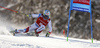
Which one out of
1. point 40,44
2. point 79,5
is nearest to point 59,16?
point 79,5

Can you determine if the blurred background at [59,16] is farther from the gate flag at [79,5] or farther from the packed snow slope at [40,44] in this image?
the packed snow slope at [40,44]

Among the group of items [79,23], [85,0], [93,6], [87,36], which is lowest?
[87,36]

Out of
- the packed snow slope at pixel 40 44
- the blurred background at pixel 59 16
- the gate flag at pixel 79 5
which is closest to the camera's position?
the packed snow slope at pixel 40 44

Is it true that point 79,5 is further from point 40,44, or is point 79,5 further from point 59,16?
point 59,16

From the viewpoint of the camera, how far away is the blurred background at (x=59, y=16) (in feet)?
38.6

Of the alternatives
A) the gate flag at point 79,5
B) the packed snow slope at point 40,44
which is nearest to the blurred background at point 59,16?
the gate flag at point 79,5

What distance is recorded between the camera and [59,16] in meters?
13.3

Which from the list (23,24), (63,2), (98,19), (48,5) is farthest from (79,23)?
(23,24)

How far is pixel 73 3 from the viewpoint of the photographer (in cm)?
558

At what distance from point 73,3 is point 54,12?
800 cm

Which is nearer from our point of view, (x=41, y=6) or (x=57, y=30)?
(x=57, y=30)

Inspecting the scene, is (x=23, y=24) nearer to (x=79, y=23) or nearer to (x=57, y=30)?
(x=57, y=30)

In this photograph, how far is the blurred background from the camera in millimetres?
11758

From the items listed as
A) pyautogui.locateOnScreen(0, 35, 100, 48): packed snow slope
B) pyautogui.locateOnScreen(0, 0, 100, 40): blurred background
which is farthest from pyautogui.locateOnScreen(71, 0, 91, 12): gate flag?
pyautogui.locateOnScreen(0, 0, 100, 40): blurred background
